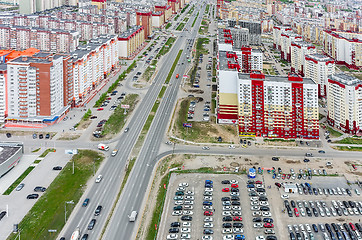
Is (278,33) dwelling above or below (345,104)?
above

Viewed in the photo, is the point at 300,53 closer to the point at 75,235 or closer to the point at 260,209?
the point at 260,209

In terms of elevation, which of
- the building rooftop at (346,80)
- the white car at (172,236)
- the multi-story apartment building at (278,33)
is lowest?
the white car at (172,236)

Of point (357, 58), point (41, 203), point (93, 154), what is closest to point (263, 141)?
point (93, 154)

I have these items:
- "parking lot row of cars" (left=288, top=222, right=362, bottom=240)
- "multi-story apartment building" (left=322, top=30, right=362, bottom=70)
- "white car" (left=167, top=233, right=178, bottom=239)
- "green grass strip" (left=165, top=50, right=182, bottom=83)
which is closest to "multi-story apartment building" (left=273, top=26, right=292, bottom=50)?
"multi-story apartment building" (left=322, top=30, right=362, bottom=70)

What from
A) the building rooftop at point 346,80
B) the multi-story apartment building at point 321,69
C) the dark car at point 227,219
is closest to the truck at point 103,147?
the dark car at point 227,219

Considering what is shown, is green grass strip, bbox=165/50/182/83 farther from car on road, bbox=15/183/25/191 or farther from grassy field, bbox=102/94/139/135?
car on road, bbox=15/183/25/191

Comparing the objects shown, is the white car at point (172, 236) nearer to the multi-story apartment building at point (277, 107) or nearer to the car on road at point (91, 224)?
the car on road at point (91, 224)

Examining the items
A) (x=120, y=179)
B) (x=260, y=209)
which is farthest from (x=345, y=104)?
(x=120, y=179)
